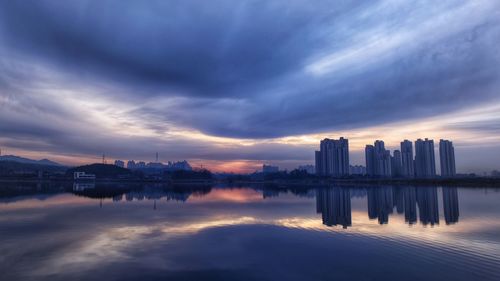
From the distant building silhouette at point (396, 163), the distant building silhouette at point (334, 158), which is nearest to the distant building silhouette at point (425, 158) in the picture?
the distant building silhouette at point (396, 163)

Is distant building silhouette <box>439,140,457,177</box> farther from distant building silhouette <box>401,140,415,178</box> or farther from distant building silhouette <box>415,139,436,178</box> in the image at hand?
distant building silhouette <box>401,140,415,178</box>

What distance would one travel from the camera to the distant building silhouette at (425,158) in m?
163

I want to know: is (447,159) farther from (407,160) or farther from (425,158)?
(407,160)

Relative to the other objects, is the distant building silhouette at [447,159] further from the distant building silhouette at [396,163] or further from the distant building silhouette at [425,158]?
the distant building silhouette at [396,163]

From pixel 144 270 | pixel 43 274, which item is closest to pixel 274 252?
pixel 144 270

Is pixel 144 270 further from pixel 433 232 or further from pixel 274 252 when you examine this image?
pixel 433 232

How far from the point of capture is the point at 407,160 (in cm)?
17825

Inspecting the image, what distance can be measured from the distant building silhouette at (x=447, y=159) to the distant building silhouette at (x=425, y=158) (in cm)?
468

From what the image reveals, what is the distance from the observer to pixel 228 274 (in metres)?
11.8

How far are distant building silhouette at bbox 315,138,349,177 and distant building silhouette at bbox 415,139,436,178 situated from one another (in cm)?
3607

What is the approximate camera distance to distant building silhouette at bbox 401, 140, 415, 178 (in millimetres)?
176250

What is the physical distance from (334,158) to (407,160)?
132 ft

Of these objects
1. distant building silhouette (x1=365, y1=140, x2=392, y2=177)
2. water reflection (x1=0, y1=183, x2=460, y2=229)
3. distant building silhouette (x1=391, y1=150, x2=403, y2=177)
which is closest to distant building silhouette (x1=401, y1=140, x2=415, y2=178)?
distant building silhouette (x1=391, y1=150, x2=403, y2=177)

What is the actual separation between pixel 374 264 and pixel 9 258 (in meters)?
15.6
